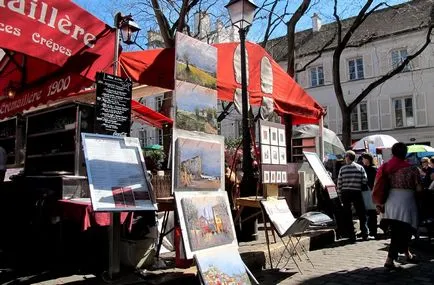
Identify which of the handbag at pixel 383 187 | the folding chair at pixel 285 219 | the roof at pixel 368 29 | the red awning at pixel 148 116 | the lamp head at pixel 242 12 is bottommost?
the folding chair at pixel 285 219

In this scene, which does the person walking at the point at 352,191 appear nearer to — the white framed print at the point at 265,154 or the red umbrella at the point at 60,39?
the white framed print at the point at 265,154

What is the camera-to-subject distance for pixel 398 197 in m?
6.08

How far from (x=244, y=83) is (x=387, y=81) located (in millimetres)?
25154

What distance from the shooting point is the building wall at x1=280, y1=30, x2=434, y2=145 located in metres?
27.9

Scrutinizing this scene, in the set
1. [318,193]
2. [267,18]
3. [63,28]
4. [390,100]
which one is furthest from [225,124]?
[63,28]

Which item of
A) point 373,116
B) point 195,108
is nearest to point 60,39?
point 195,108

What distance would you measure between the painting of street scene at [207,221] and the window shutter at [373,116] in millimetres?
26540

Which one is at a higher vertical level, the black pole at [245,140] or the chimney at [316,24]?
the chimney at [316,24]

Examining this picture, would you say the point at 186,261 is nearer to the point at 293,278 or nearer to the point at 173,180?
the point at 173,180

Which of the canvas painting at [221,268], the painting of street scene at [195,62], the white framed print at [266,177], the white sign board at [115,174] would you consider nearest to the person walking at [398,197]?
the white framed print at [266,177]

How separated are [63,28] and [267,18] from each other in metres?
14.2

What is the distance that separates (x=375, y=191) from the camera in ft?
20.6

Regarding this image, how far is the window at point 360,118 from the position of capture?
2989 centimetres

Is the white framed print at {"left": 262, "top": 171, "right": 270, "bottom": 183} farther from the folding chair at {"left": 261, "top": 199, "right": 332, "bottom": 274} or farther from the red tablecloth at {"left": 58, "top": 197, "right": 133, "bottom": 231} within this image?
the red tablecloth at {"left": 58, "top": 197, "right": 133, "bottom": 231}
